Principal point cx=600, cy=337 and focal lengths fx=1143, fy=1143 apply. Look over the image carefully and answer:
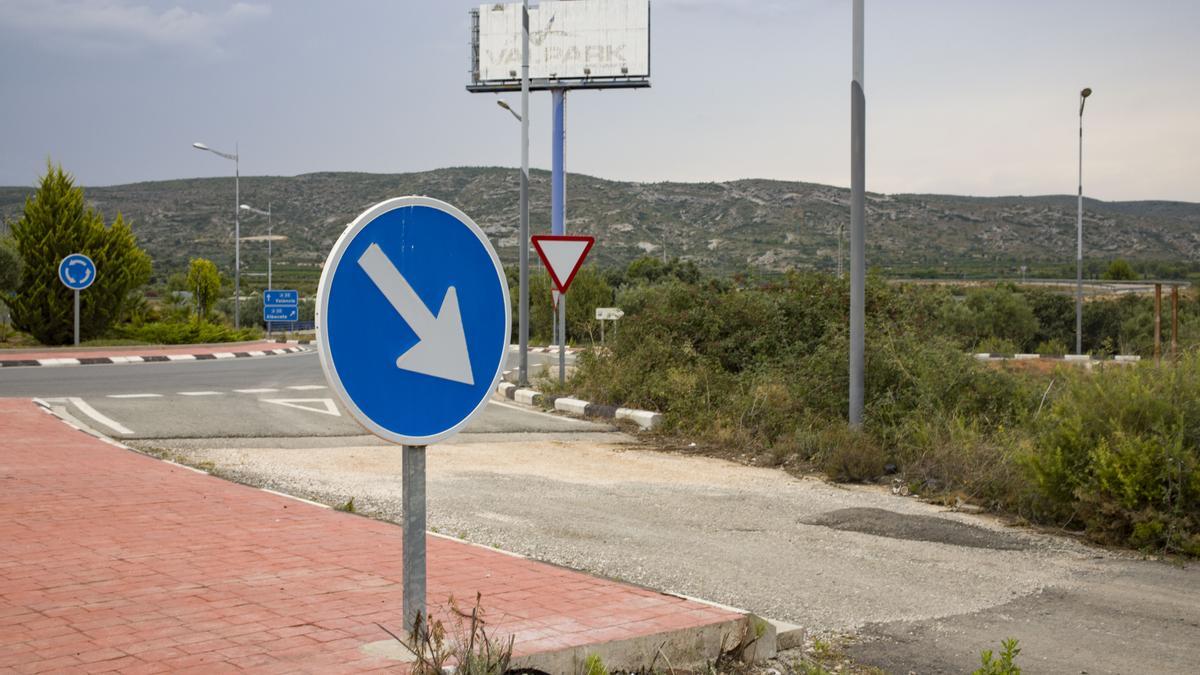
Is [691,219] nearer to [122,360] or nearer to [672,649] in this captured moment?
[122,360]

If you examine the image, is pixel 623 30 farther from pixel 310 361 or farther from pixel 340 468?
pixel 340 468

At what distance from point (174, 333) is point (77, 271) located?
22.0 feet

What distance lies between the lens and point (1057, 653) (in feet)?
17.3

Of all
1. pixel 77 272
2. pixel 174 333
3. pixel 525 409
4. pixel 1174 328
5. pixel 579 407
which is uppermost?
pixel 77 272

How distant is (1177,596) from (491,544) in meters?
4.08

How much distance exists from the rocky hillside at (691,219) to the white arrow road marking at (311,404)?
63261 mm

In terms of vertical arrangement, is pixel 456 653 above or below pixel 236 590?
above

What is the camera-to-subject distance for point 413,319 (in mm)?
3883

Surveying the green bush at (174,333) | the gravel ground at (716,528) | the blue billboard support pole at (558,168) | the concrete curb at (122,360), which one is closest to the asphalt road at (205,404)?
the gravel ground at (716,528)

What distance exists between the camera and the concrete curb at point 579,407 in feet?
48.3

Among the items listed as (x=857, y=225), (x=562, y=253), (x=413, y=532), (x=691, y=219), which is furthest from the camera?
(x=691, y=219)

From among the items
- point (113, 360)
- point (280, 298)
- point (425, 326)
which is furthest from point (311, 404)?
point (280, 298)

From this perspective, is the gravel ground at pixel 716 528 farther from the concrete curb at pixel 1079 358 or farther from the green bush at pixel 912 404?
the concrete curb at pixel 1079 358

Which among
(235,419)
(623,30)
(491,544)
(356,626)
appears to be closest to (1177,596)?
(491,544)
